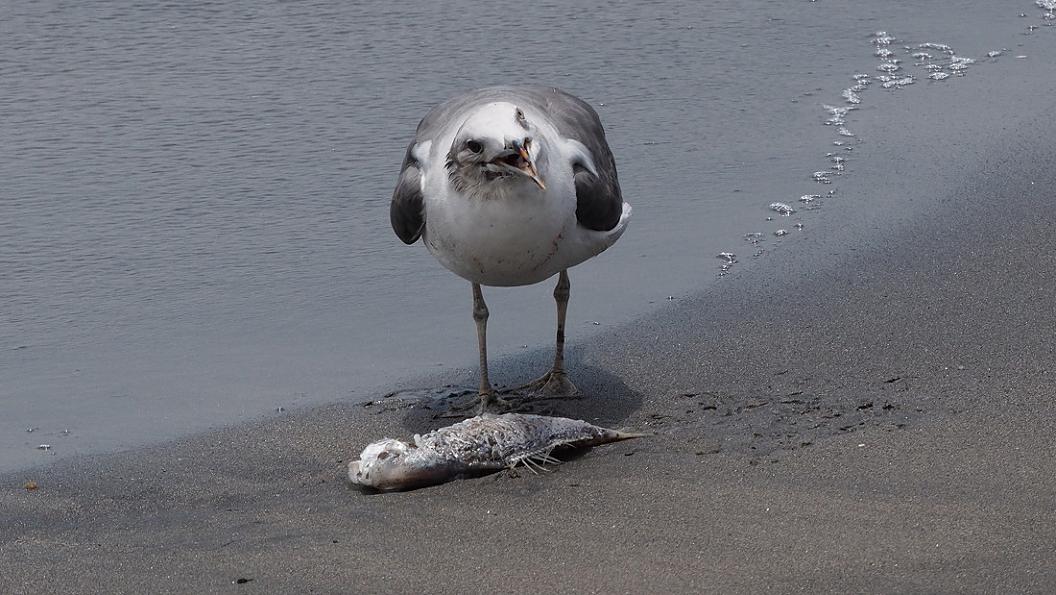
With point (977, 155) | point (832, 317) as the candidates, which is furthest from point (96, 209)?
point (977, 155)

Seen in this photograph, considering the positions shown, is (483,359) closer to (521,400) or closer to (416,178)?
(521,400)

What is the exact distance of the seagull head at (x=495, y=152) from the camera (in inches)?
207

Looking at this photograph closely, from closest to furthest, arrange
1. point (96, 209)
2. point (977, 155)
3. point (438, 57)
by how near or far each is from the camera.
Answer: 1. point (96, 209)
2. point (977, 155)
3. point (438, 57)

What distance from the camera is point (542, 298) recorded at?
748 cm

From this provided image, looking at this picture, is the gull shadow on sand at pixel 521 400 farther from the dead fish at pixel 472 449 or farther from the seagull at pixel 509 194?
the dead fish at pixel 472 449

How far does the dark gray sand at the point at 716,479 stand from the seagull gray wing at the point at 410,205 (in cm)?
72

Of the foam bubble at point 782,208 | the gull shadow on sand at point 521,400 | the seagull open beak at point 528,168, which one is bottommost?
the gull shadow on sand at point 521,400

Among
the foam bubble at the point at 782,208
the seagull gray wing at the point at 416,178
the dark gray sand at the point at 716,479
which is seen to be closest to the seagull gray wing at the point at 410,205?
the seagull gray wing at the point at 416,178

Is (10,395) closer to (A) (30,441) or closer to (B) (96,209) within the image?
(A) (30,441)

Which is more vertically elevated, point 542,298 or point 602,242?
point 602,242

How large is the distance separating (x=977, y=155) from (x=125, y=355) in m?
5.04

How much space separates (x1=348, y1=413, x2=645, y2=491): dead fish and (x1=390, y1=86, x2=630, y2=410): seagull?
0.62 metres

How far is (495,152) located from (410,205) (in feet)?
2.30

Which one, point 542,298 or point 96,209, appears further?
point 96,209
